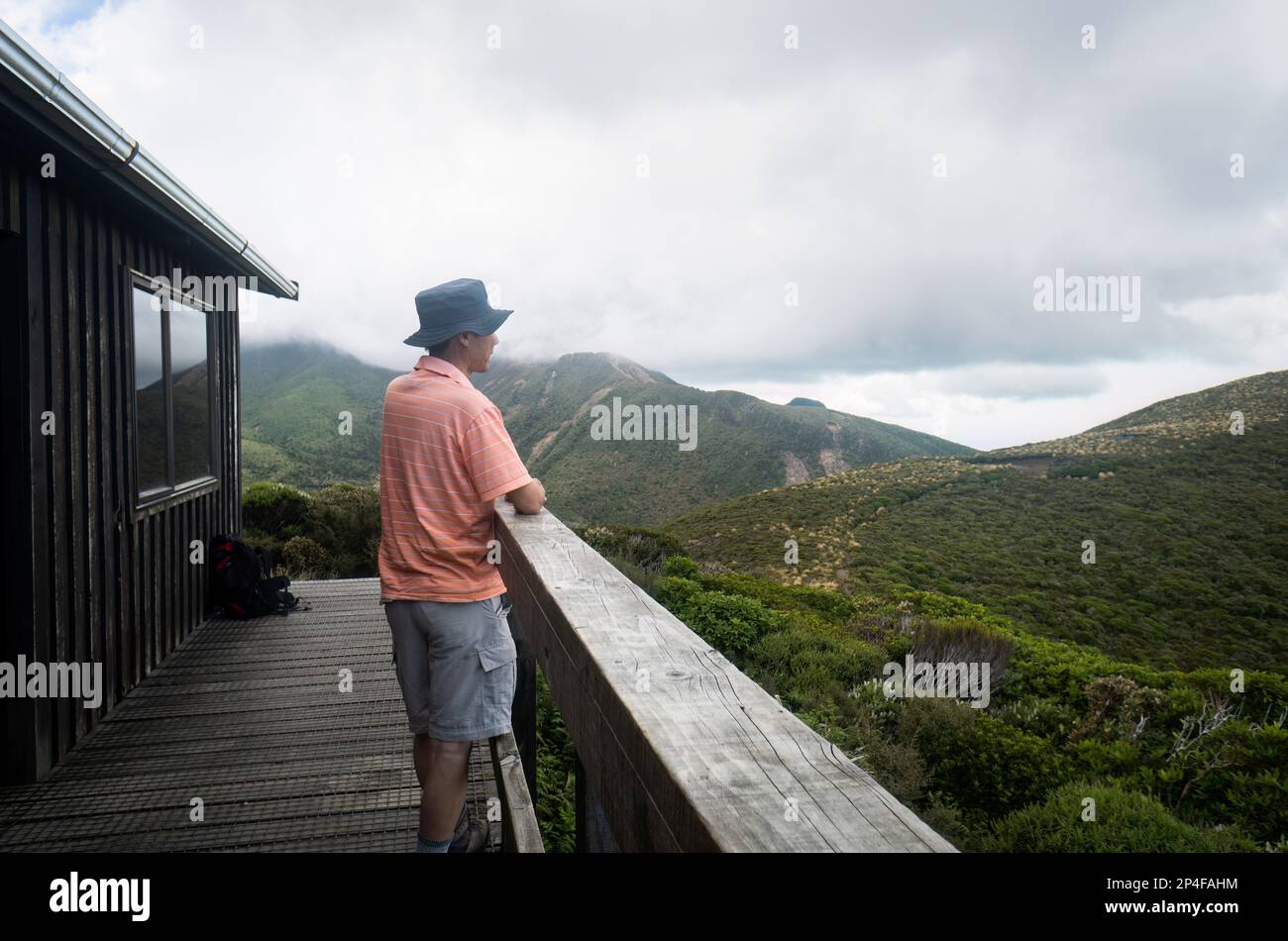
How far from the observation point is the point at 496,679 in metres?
2.34

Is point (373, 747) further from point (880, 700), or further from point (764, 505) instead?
point (764, 505)

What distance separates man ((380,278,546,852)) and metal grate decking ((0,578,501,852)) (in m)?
1.05

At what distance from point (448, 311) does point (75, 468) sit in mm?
3045

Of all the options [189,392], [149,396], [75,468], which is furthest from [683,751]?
[189,392]

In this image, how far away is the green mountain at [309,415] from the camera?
4531 centimetres

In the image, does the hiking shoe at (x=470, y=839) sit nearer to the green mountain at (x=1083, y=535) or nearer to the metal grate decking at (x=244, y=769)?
the metal grate decking at (x=244, y=769)

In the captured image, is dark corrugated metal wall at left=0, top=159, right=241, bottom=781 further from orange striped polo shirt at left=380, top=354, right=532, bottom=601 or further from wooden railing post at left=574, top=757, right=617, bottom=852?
wooden railing post at left=574, top=757, right=617, bottom=852

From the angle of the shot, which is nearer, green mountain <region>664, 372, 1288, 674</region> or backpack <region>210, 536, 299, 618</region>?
backpack <region>210, 536, 299, 618</region>

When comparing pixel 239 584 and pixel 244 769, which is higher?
pixel 239 584

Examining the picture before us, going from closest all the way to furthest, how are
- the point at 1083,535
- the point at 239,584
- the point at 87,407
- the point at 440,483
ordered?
the point at 440,483 → the point at 87,407 → the point at 239,584 → the point at 1083,535

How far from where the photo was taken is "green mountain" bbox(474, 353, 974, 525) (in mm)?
62281

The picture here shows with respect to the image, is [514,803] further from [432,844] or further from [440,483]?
[440,483]

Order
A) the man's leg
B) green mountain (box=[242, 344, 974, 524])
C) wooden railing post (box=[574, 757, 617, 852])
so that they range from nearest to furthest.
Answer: wooden railing post (box=[574, 757, 617, 852])
the man's leg
green mountain (box=[242, 344, 974, 524])

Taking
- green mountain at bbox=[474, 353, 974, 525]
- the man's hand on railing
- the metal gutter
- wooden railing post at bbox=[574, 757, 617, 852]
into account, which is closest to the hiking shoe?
wooden railing post at bbox=[574, 757, 617, 852]
